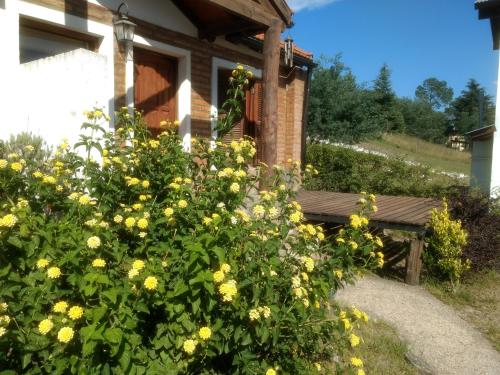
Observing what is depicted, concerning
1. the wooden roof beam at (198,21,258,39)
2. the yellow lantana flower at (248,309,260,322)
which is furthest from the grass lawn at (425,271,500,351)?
the wooden roof beam at (198,21,258,39)

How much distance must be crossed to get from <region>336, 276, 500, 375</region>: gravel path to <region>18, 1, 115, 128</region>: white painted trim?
12.6 feet

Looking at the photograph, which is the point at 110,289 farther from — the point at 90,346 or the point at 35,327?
the point at 35,327

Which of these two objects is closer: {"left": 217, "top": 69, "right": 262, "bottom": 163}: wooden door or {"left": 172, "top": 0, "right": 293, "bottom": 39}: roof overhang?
{"left": 172, "top": 0, "right": 293, "bottom": 39}: roof overhang

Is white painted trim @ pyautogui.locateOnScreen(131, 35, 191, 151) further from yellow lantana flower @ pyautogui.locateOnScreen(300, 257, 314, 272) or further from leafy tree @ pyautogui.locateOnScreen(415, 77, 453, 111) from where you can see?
leafy tree @ pyautogui.locateOnScreen(415, 77, 453, 111)

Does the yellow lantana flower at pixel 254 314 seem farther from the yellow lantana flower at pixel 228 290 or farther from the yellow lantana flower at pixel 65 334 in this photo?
the yellow lantana flower at pixel 65 334

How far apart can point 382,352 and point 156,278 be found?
2.57m

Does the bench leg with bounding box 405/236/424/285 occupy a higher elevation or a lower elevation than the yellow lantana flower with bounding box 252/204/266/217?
lower

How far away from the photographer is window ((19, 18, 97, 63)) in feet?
15.1

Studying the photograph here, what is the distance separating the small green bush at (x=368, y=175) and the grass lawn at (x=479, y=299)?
600cm

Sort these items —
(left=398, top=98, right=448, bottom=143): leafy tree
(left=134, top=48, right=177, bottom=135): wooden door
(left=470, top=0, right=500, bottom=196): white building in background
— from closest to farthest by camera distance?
1. (left=134, top=48, right=177, bottom=135): wooden door
2. (left=470, top=0, right=500, bottom=196): white building in background
3. (left=398, top=98, right=448, bottom=143): leafy tree

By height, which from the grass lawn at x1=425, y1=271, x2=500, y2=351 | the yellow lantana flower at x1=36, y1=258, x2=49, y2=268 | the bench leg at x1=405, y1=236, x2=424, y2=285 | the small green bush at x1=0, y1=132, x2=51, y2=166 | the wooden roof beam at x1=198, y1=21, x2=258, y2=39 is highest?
the wooden roof beam at x1=198, y1=21, x2=258, y2=39

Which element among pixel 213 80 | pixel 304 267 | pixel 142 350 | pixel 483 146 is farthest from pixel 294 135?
pixel 142 350

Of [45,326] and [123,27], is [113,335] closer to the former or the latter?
[45,326]

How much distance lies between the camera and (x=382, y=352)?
11.2 ft
